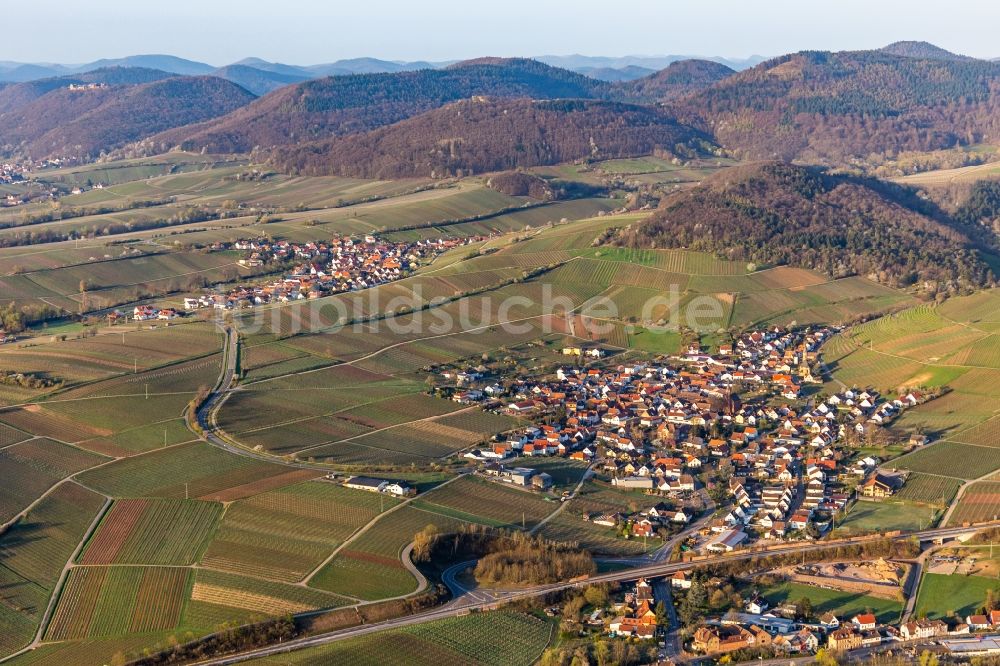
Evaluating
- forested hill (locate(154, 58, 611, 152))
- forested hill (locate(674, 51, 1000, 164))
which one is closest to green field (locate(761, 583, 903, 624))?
forested hill (locate(674, 51, 1000, 164))

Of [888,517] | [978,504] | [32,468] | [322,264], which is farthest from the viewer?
[322,264]

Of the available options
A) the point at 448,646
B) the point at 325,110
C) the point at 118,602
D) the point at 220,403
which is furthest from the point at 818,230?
the point at 325,110

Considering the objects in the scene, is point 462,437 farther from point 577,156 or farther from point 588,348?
point 577,156

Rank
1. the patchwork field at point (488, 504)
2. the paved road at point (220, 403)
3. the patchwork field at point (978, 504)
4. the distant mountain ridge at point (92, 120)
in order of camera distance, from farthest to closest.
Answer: the distant mountain ridge at point (92, 120) → the paved road at point (220, 403) → the patchwork field at point (978, 504) → the patchwork field at point (488, 504)

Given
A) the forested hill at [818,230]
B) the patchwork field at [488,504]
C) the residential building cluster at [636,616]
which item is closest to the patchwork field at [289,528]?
the patchwork field at [488,504]

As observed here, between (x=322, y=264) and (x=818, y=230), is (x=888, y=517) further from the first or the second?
(x=322, y=264)

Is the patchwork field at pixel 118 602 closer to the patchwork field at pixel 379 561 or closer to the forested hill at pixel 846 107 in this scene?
the patchwork field at pixel 379 561

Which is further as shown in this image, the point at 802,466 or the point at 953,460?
the point at 802,466

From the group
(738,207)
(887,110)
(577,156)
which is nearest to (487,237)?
(738,207)
